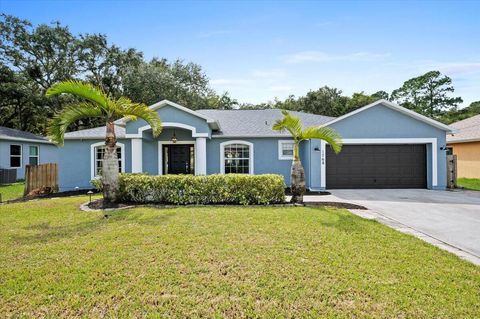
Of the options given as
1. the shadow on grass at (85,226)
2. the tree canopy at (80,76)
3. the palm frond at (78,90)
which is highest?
the tree canopy at (80,76)

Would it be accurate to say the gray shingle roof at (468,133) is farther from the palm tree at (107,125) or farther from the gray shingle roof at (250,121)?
the palm tree at (107,125)

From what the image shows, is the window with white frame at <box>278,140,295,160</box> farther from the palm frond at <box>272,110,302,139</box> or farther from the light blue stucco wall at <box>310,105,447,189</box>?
the palm frond at <box>272,110,302,139</box>

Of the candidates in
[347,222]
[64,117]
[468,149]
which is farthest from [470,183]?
[64,117]

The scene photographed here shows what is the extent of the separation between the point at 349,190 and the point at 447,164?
5.53 metres

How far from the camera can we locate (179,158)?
48.2 feet

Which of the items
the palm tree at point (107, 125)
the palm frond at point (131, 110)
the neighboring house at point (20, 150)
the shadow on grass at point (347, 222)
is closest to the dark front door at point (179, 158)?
the palm frond at point (131, 110)

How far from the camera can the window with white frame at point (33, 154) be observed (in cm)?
2156

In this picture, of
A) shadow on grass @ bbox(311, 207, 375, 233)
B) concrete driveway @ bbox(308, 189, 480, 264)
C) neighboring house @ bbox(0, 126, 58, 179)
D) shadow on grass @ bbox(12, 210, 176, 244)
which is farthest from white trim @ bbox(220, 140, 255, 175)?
neighboring house @ bbox(0, 126, 58, 179)

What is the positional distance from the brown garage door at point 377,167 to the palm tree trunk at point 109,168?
390 inches

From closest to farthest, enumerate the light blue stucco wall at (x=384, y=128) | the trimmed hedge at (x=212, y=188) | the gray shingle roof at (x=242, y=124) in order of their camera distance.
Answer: the trimmed hedge at (x=212, y=188) < the light blue stucco wall at (x=384, y=128) < the gray shingle roof at (x=242, y=124)

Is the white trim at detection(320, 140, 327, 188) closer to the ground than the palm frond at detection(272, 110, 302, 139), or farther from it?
closer to the ground

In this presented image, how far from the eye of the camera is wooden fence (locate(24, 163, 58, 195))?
11992 millimetres

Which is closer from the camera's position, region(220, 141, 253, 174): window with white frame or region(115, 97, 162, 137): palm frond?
region(115, 97, 162, 137): palm frond

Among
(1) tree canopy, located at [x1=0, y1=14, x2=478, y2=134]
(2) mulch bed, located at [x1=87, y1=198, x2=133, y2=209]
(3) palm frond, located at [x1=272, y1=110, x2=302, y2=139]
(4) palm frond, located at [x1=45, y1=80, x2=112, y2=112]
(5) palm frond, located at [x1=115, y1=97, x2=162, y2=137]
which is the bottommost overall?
(2) mulch bed, located at [x1=87, y1=198, x2=133, y2=209]
